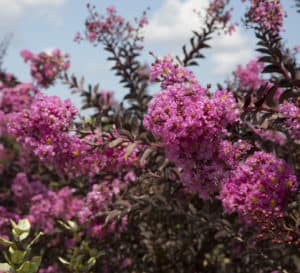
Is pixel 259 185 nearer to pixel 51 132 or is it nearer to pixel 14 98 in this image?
pixel 51 132

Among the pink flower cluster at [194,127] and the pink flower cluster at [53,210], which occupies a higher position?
the pink flower cluster at [53,210]

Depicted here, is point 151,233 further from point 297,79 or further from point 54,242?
point 297,79

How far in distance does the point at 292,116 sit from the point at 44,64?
219 inches

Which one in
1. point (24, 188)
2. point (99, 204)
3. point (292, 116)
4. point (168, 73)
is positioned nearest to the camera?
point (292, 116)

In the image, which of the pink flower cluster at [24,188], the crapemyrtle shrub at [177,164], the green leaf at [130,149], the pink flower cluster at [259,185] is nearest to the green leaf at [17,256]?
the crapemyrtle shrub at [177,164]

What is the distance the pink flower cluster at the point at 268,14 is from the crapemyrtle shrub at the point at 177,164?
12 millimetres

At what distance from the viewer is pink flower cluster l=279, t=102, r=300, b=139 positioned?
91.0 inches

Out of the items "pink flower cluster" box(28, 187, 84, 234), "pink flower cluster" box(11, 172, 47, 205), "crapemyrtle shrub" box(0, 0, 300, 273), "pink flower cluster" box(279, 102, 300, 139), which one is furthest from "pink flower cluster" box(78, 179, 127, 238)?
"pink flower cluster" box(279, 102, 300, 139)

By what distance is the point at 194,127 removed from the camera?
2.19 m

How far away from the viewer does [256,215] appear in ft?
7.62

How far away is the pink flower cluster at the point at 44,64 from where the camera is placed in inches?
255

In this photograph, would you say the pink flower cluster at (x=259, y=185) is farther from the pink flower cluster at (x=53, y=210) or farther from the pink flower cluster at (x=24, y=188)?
the pink flower cluster at (x=24, y=188)

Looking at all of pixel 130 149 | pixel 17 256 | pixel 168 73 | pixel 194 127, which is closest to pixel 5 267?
pixel 17 256

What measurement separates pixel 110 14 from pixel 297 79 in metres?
4.15
